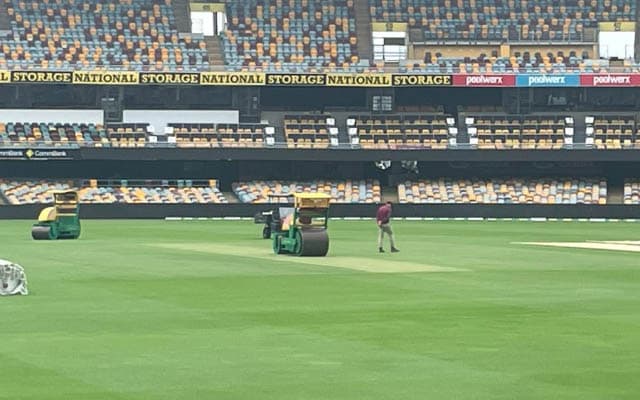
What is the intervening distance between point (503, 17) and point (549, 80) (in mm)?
7809

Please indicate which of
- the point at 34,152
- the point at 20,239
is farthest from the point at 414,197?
the point at 20,239

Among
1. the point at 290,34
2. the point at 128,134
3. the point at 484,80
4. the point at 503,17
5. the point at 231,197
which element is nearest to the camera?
the point at 231,197

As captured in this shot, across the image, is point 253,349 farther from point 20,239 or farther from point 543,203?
point 543,203

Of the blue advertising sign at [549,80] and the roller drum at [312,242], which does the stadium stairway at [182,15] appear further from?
the roller drum at [312,242]

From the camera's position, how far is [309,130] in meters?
79.9

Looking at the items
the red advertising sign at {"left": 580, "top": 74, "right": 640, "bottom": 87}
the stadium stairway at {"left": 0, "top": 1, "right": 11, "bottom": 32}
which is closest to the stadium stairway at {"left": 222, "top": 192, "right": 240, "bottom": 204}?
the stadium stairway at {"left": 0, "top": 1, "right": 11, "bottom": 32}

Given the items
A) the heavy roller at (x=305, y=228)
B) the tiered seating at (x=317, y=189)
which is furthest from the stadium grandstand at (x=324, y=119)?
the heavy roller at (x=305, y=228)

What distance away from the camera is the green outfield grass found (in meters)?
14.3

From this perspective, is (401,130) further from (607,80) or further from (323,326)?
(323,326)

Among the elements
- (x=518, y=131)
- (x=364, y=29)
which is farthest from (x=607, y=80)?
(x=364, y=29)

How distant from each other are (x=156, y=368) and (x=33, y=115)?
65442 millimetres

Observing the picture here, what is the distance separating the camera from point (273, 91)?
82.0 m

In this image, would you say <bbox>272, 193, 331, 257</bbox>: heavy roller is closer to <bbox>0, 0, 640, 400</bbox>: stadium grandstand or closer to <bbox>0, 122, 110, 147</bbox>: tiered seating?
<bbox>0, 0, 640, 400</bbox>: stadium grandstand

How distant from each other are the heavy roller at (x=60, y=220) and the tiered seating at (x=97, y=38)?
31.1 metres
